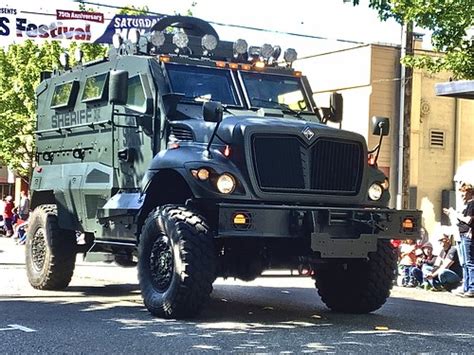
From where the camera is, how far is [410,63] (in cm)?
1602

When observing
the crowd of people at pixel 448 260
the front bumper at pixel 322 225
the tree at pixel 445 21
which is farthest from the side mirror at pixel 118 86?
the tree at pixel 445 21

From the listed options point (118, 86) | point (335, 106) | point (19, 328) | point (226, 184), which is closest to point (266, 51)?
point (335, 106)

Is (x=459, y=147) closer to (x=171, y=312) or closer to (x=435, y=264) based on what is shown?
(x=435, y=264)

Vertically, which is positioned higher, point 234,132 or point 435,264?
point 234,132

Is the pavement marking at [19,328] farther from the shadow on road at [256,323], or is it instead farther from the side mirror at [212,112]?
the side mirror at [212,112]

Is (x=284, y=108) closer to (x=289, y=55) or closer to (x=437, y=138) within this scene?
(x=289, y=55)

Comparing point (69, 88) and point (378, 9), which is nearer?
point (69, 88)

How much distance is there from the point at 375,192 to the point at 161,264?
2517 mm

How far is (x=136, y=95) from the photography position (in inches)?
403

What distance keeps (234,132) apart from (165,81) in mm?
1455

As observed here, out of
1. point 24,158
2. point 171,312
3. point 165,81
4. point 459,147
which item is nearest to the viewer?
point 171,312

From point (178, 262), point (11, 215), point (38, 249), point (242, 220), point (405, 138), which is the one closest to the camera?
point (242, 220)

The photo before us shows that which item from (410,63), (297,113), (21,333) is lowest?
(21,333)

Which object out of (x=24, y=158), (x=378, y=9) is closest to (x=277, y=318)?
(x=378, y=9)
